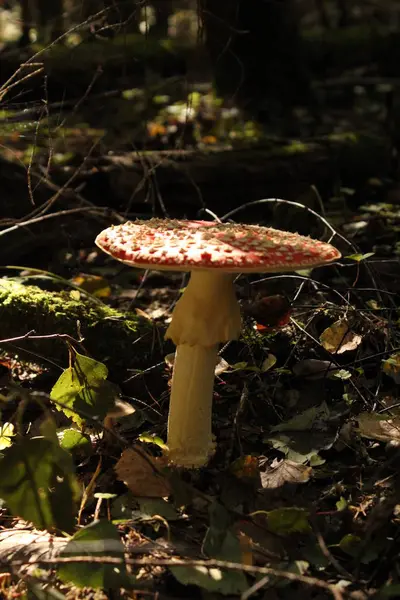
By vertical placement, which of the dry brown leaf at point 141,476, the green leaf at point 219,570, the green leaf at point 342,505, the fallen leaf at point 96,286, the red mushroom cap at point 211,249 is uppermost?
the red mushroom cap at point 211,249

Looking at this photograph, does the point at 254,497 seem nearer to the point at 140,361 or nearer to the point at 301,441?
the point at 301,441

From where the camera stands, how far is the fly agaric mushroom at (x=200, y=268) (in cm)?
214

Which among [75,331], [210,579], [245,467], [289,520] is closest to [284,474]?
[245,467]

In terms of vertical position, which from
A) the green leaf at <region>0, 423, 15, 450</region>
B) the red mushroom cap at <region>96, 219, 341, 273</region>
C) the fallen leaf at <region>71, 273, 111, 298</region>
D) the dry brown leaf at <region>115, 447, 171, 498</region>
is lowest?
the fallen leaf at <region>71, 273, 111, 298</region>

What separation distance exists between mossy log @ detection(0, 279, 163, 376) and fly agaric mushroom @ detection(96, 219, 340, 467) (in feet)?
2.46

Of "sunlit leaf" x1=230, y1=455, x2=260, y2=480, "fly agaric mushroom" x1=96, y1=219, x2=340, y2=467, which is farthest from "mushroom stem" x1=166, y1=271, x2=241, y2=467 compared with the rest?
"sunlit leaf" x1=230, y1=455, x2=260, y2=480

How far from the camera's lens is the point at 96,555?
81.7 inches

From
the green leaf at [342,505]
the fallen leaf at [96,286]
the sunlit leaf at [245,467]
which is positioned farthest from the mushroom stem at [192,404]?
the fallen leaf at [96,286]

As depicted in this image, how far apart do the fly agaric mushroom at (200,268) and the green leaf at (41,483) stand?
57cm

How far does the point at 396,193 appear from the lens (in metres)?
5.58

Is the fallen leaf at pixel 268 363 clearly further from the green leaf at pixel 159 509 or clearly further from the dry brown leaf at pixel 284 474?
the green leaf at pixel 159 509

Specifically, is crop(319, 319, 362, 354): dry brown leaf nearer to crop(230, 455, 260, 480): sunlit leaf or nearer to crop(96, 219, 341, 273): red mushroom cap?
crop(96, 219, 341, 273): red mushroom cap

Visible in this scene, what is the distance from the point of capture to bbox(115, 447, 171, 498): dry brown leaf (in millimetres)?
2461

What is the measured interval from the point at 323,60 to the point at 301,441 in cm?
884
